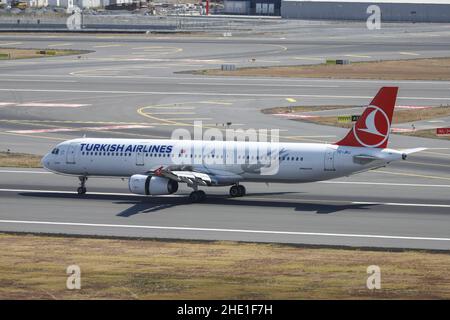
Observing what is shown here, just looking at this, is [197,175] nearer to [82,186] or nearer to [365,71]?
[82,186]

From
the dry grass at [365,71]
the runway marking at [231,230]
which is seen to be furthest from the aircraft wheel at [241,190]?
the dry grass at [365,71]

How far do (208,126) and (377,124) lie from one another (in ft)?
125

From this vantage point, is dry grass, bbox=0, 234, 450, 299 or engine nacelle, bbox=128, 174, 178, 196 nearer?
dry grass, bbox=0, 234, 450, 299

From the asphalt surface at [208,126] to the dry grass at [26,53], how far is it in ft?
16.8

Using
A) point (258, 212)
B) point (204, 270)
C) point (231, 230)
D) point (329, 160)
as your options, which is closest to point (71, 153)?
point (258, 212)

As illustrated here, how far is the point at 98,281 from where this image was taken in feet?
146

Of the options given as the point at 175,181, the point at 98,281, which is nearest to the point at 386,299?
the point at 98,281

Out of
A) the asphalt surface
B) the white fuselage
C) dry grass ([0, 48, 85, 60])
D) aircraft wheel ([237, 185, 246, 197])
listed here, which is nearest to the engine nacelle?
the asphalt surface

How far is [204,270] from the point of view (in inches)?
1870

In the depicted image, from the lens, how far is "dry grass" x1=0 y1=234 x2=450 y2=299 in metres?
42.5

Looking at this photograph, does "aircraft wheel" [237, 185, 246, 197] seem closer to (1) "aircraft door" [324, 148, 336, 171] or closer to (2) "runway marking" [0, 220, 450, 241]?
(1) "aircraft door" [324, 148, 336, 171]

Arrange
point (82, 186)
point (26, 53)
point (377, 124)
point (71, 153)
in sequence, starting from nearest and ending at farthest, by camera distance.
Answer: point (377, 124) < point (82, 186) < point (71, 153) < point (26, 53)

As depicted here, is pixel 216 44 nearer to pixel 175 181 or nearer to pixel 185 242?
pixel 175 181
